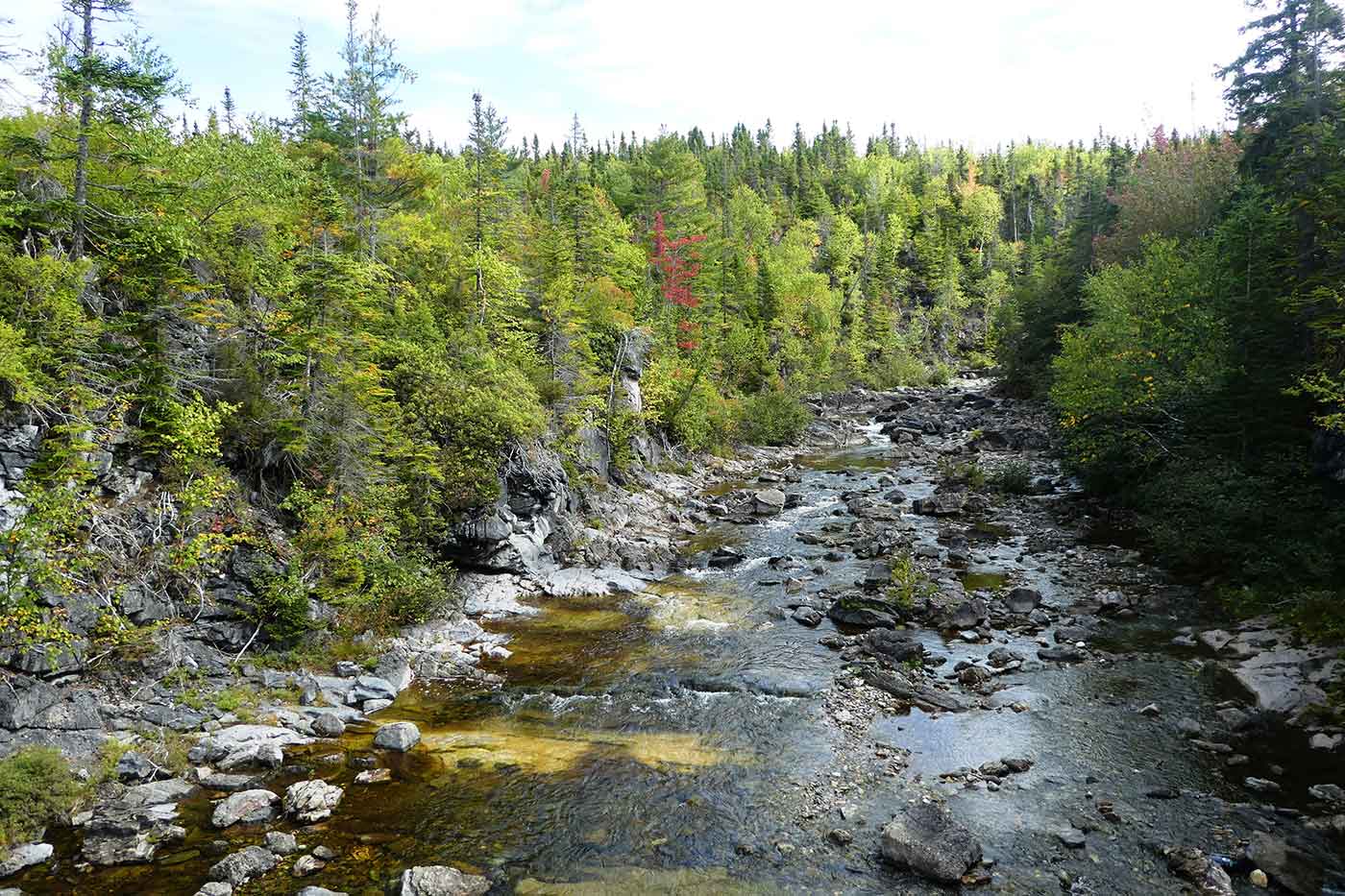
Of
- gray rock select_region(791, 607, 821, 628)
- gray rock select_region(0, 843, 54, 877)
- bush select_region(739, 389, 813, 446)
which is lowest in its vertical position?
gray rock select_region(791, 607, 821, 628)

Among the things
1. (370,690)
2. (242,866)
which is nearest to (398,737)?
(370,690)

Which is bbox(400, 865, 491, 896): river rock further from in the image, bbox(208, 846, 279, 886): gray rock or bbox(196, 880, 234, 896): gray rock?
bbox(196, 880, 234, 896): gray rock

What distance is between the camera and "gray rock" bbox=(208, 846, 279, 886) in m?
10.8

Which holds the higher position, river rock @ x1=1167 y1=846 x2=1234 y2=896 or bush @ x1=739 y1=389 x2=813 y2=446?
bush @ x1=739 y1=389 x2=813 y2=446

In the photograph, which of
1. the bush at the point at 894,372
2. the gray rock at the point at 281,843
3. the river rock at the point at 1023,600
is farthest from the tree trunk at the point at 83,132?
the bush at the point at 894,372

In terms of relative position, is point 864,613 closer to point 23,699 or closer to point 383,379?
point 383,379

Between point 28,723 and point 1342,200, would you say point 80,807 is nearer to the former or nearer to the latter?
point 28,723

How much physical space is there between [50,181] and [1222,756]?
2849 cm

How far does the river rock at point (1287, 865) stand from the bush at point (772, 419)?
43.8 m

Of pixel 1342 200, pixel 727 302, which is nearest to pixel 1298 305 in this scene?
pixel 1342 200

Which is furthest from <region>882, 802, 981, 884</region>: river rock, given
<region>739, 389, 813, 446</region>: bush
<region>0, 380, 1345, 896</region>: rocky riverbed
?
<region>739, 389, 813, 446</region>: bush

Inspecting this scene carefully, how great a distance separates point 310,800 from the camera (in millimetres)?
12711

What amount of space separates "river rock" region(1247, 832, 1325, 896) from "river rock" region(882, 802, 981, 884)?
13.4ft

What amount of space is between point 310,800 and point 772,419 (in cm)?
4624
